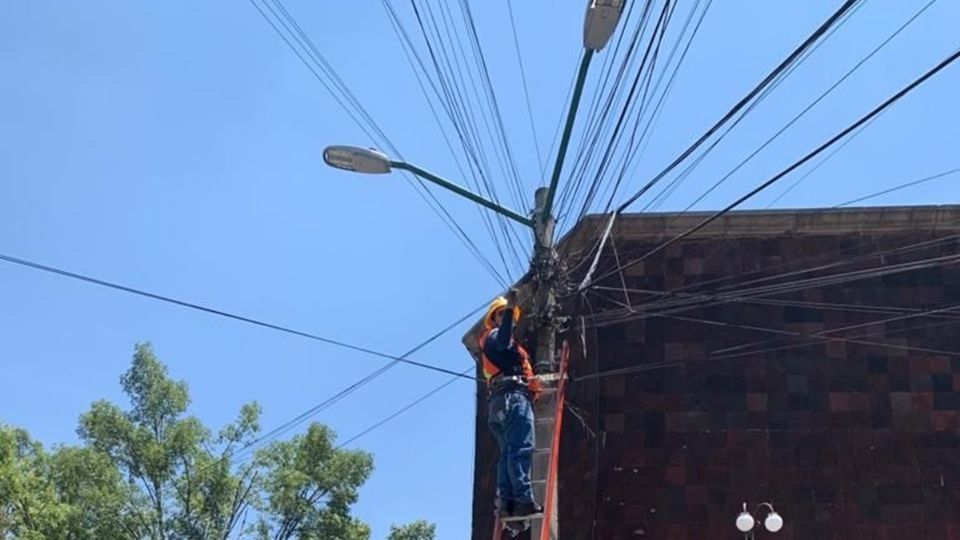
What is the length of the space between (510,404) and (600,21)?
2724 mm

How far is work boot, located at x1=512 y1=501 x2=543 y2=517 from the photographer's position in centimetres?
778

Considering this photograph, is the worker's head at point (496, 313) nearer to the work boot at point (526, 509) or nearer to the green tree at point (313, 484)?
the work boot at point (526, 509)

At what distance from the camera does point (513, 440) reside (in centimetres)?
796

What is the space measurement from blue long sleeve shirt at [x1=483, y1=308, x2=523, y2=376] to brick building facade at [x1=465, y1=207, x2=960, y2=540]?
11.6ft

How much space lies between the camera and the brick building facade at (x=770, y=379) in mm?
12414

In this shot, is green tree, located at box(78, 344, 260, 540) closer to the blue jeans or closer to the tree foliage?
the tree foliage

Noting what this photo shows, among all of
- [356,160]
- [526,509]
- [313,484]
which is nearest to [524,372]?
[526,509]

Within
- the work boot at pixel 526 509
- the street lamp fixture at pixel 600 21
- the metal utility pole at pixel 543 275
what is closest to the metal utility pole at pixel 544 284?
the metal utility pole at pixel 543 275

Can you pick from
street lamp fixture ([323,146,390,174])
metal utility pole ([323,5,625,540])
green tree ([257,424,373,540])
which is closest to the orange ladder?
metal utility pole ([323,5,625,540])

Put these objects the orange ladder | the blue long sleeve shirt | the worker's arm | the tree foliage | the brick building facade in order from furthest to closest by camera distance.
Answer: the tree foliage < the brick building facade < the blue long sleeve shirt < the worker's arm < the orange ladder

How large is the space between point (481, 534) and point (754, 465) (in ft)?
12.5

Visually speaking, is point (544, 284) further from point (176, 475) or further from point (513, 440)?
point (176, 475)

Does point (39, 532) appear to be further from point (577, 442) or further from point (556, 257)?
point (556, 257)

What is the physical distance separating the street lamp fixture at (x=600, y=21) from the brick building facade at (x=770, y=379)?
16.2ft
